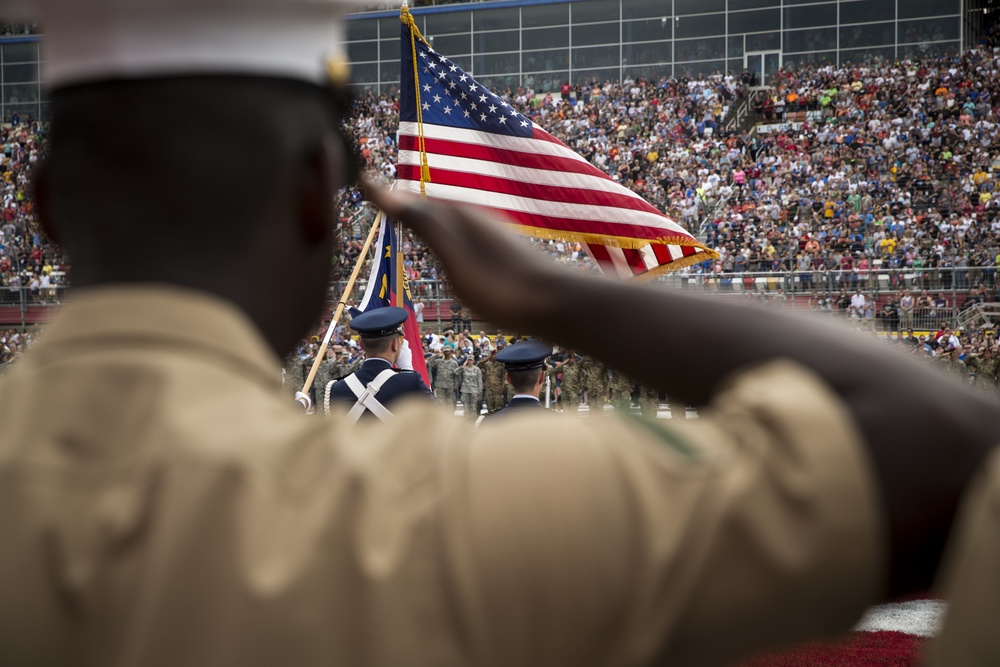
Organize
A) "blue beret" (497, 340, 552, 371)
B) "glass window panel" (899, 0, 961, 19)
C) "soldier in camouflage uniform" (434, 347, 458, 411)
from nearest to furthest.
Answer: "blue beret" (497, 340, 552, 371), "soldier in camouflage uniform" (434, 347, 458, 411), "glass window panel" (899, 0, 961, 19)

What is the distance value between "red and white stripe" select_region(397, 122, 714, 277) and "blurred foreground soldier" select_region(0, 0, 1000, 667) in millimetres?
5761

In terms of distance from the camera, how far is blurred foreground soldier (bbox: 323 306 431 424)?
6.27 meters

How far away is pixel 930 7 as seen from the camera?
3155cm

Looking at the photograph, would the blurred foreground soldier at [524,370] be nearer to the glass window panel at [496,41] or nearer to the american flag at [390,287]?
the american flag at [390,287]

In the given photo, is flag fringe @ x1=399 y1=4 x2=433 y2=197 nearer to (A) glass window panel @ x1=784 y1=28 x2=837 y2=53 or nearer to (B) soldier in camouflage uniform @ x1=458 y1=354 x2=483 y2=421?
(B) soldier in camouflage uniform @ x1=458 y1=354 x2=483 y2=421

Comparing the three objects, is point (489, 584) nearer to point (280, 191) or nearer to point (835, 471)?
point (835, 471)

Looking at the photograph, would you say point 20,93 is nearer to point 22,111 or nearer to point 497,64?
point 22,111

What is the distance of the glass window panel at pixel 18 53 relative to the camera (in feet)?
128

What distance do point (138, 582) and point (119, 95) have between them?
1.33 feet

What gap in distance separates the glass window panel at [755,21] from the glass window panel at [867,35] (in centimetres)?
196

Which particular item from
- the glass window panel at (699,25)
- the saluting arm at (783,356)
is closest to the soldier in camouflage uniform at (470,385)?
the glass window panel at (699,25)

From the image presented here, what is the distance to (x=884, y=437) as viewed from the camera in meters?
0.79

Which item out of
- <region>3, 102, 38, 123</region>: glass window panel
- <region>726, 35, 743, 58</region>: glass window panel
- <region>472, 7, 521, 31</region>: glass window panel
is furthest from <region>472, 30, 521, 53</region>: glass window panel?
<region>3, 102, 38, 123</region>: glass window panel

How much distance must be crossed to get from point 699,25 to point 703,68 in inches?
51.8
